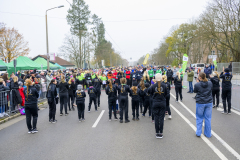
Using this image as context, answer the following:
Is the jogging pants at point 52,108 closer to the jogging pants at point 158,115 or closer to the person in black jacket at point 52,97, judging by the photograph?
the person in black jacket at point 52,97

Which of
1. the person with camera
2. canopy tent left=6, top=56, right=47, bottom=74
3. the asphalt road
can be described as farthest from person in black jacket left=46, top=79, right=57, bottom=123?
canopy tent left=6, top=56, right=47, bottom=74

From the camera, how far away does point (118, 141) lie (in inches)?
206

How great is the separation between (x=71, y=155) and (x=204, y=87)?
4.08m

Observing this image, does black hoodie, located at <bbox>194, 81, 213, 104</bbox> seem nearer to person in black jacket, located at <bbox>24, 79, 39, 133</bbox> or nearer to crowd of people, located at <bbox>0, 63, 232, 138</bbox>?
crowd of people, located at <bbox>0, 63, 232, 138</bbox>

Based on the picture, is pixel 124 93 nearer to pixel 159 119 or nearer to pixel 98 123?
pixel 98 123

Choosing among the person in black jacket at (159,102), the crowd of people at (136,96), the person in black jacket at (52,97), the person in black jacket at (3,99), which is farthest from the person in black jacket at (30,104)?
the person in black jacket at (159,102)

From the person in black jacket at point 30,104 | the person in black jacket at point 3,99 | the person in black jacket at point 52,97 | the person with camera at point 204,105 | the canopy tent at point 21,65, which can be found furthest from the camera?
the canopy tent at point 21,65

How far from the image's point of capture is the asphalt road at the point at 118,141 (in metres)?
4.40

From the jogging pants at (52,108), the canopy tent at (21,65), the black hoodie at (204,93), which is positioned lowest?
the jogging pants at (52,108)

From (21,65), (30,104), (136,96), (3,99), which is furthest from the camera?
(21,65)

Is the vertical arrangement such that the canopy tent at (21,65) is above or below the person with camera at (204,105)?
above

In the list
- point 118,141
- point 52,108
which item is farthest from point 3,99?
A: point 118,141

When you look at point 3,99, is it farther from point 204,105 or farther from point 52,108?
point 204,105

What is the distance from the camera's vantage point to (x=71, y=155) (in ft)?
14.6
